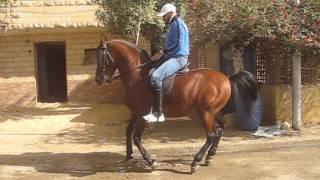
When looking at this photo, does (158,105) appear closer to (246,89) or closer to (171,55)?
(171,55)

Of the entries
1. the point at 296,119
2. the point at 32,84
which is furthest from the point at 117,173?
the point at 32,84

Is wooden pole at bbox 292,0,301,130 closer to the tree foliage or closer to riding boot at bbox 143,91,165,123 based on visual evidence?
the tree foliage

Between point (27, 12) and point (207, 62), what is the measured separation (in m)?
6.93

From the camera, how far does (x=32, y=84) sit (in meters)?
18.0

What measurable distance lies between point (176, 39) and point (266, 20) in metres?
2.89

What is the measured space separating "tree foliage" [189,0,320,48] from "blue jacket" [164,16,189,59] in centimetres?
265

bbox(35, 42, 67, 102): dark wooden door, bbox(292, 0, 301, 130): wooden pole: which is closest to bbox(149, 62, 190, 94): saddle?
bbox(292, 0, 301, 130): wooden pole

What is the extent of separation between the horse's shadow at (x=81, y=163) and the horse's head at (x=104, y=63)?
1.39m

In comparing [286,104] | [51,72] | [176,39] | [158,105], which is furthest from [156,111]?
[51,72]

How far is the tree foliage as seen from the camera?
10.3 metres

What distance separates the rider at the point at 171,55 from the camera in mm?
7997

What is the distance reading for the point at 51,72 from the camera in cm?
2114

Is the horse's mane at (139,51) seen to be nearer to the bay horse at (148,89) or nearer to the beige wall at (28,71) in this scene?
the bay horse at (148,89)

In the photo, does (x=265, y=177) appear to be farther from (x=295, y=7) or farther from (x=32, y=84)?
(x=32, y=84)
